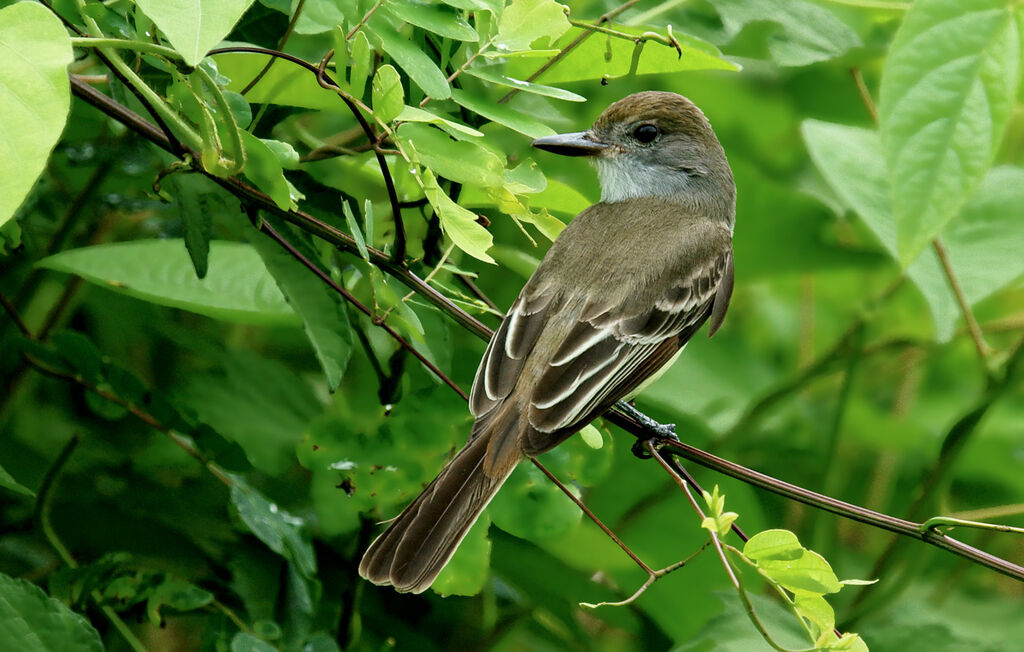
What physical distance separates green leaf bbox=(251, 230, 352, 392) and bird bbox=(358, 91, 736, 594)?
1.01 ft

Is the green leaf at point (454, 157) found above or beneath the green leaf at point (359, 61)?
beneath

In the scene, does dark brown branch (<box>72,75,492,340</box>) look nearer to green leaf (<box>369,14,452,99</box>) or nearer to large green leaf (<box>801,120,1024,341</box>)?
green leaf (<box>369,14,452,99</box>)

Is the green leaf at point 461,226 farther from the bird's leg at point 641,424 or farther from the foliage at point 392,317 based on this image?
the bird's leg at point 641,424

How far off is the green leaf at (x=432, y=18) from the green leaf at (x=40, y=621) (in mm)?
1103

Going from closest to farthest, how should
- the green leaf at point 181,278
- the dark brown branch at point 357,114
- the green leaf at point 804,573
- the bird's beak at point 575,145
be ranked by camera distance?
the green leaf at point 804,573 < the dark brown branch at point 357,114 < the green leaf at point 181,278 < the bird's beak at point 575,145

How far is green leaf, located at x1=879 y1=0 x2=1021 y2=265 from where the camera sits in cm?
174

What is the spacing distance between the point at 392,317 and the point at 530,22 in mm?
534

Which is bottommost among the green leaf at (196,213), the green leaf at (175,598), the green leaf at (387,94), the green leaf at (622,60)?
the green leaf at (175,598)

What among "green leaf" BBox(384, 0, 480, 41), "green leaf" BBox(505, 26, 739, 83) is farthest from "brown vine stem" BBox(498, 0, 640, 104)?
"green leaf" BBox(384, 0, 480, 41)

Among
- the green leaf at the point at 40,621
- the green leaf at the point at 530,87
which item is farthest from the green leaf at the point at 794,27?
the green leaf at the point at 40,621

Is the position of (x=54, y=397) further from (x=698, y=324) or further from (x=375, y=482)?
(x=698, y=324)

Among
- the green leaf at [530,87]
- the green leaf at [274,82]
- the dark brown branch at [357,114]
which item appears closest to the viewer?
the dark brown branch at [357,114]

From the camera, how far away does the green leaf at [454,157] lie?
66.5 inches

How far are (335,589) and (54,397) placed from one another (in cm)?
86
